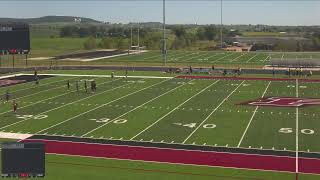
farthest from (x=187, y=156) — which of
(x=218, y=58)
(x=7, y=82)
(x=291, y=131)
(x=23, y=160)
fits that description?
(x=218, y=58)

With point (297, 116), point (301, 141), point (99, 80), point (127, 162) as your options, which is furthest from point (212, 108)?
point (99, 80)

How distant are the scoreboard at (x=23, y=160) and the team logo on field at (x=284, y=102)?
77.6 feet

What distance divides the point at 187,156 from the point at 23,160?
9.75 meters

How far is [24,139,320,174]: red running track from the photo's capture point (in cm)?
1886

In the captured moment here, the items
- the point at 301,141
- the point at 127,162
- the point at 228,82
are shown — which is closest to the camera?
the point at 127,162

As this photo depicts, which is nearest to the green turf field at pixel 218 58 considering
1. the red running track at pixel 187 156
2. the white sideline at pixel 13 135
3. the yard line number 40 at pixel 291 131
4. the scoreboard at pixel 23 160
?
the yard line number 40 at pixel 291 131

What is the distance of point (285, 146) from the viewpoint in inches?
862

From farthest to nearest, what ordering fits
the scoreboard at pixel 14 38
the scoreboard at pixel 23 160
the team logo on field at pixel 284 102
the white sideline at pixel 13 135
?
the scoreboard at pixel 14 38
the team logo on field at pixel 284 102
the white sideline at pixel 13 135
the scoreboard at pixel 23 160

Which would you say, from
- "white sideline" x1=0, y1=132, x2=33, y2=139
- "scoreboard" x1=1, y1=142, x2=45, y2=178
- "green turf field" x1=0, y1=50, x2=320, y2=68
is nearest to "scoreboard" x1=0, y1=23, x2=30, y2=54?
"green turf field" x1=0, y1=50, x2=320, y2=68

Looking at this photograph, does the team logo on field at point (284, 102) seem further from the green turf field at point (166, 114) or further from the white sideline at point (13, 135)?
the white sideline at point (13, 135)

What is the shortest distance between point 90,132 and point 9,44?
90.8ft

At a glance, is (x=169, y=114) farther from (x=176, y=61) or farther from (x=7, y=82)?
(x=176, y=61)

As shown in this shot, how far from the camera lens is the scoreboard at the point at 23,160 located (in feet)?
37.7

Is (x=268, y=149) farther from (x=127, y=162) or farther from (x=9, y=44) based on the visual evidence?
(x=9, y=44)
